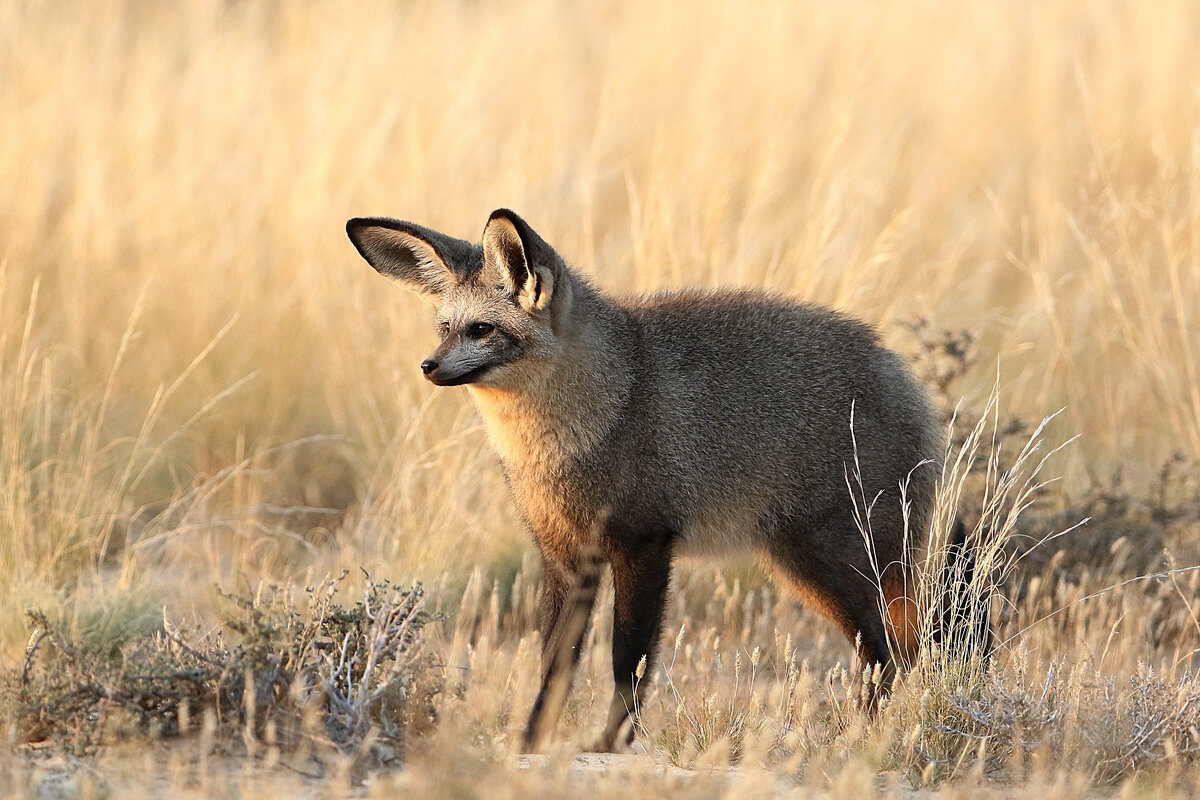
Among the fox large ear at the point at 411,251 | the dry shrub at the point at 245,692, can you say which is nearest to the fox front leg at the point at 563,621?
the dry shrub at the point at 245,692

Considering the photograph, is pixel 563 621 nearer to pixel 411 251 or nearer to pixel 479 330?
pixel 479 330

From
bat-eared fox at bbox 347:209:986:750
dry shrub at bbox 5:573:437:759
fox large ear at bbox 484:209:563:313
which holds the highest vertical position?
fox large ear at bbox 484:209:563:313

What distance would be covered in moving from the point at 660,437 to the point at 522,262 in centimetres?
87

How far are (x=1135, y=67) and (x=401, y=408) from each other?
8.49m

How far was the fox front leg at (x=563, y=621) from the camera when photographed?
5.08m

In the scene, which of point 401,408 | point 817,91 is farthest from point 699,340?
point 817,91

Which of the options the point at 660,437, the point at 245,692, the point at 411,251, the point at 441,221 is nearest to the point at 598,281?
the point at 441,221

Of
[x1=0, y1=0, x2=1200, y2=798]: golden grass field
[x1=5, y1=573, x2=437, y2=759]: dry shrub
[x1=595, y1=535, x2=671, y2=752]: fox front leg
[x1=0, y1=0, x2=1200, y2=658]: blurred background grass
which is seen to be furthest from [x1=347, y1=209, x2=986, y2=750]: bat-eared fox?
[x1=0, y1=0, x2=1200, y2=658]: blurred background grass

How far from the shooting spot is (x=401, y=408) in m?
7.60

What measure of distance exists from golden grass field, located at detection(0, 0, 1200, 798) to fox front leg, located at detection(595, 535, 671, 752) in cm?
15

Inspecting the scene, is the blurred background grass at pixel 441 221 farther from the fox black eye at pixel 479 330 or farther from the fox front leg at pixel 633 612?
the fox black eye at pixel 479 330

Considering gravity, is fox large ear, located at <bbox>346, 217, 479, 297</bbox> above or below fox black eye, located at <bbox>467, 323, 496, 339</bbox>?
above

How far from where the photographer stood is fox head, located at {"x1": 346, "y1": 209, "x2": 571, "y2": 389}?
484 cm

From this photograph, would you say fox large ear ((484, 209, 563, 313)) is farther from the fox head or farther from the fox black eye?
the fox black eye
